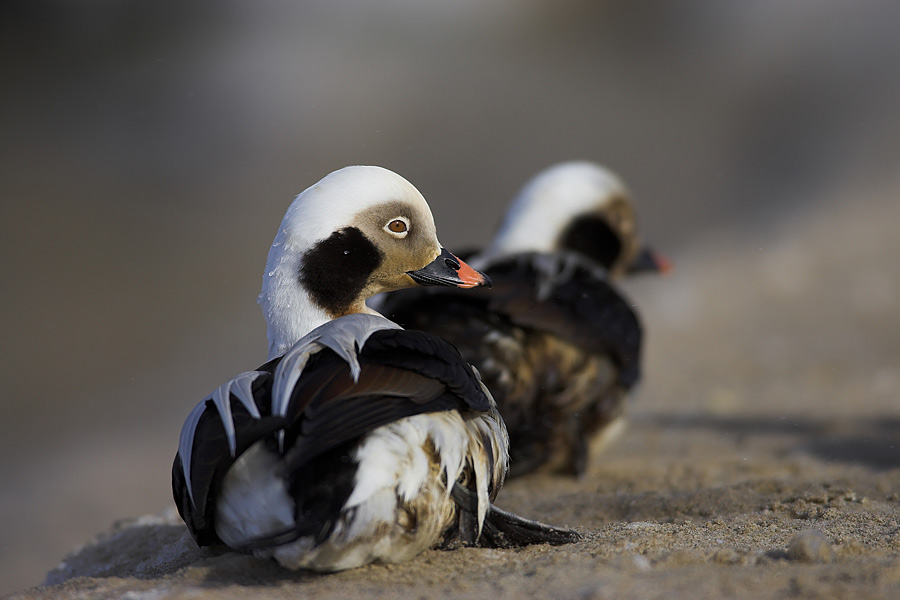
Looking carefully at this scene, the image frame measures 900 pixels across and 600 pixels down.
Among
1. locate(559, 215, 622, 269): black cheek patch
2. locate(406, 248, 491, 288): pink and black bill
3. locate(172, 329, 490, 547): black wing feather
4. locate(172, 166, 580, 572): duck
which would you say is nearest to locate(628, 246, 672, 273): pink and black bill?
locate(559, 215, 622, 269): black cheek patch

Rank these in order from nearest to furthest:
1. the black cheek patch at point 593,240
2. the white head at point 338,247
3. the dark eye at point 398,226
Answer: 1. the white head at point 338,247
2. the dark eye at point 398,226
3. the black cheek patch at point 593,240

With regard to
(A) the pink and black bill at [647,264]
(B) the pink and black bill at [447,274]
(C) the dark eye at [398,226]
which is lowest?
(A) the pink and black bill at [647,264]

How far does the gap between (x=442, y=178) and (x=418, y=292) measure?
13.0 metres

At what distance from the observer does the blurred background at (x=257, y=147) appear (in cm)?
1119

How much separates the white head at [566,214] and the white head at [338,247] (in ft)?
8.24

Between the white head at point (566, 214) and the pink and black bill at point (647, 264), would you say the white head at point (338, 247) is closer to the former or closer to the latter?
the white head at point (566, 214)

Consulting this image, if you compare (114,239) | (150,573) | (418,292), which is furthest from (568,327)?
(114,239)

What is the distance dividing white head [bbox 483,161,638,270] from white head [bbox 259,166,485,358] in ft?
8.24

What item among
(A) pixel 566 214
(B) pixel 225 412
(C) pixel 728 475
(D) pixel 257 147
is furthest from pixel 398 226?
(D) pixel 257 147

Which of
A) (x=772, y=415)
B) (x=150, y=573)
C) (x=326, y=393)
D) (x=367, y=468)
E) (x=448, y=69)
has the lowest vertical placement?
(x=772, y=415)

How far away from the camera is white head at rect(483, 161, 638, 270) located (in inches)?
242

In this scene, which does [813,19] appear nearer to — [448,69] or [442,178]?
[448,69]

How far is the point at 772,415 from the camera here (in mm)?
7125

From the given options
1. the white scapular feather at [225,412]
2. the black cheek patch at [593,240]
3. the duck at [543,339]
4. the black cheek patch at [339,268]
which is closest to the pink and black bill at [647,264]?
the black cheek patch at [593,240]
